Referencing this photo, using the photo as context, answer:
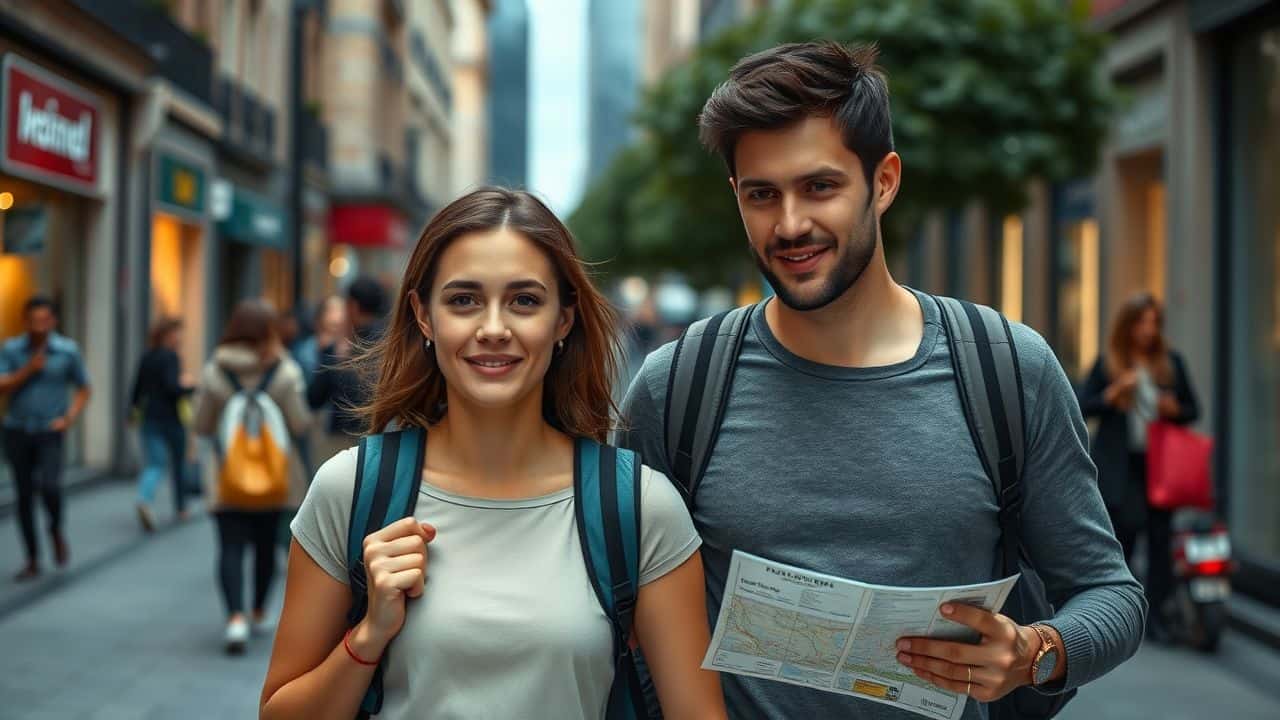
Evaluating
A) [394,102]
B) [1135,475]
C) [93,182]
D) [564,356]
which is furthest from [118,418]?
[394,102]

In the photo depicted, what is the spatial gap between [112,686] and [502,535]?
18.0ft

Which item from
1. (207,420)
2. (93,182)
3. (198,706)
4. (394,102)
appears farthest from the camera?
(394,102)

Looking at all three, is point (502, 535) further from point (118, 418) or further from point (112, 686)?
point (118, 418)

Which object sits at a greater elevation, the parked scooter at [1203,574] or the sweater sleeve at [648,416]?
the sweater sleeve at [648,416]

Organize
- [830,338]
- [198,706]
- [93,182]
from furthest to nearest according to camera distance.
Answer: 1. [93,182]
2. [198,706]
3. [830,338]

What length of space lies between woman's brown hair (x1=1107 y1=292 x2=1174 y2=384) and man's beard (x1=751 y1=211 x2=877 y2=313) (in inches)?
254

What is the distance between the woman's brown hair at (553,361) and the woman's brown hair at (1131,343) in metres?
6.39

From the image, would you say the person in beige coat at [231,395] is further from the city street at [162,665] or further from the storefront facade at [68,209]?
the storefront facade at [68,209]

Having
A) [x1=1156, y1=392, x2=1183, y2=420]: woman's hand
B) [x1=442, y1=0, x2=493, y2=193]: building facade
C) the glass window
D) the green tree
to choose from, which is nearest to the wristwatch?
[x1=1156, y1=392, x2=1183, y2=420]: woman's hand

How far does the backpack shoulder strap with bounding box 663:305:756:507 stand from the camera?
2680 millimetres

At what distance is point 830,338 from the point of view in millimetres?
2666

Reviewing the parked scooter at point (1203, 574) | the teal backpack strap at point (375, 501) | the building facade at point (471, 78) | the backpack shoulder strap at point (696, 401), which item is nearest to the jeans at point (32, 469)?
the parked scooter at point (1203, 574)

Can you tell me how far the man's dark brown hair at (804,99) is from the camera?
8.28ft

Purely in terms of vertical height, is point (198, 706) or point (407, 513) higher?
point (407, 513)
